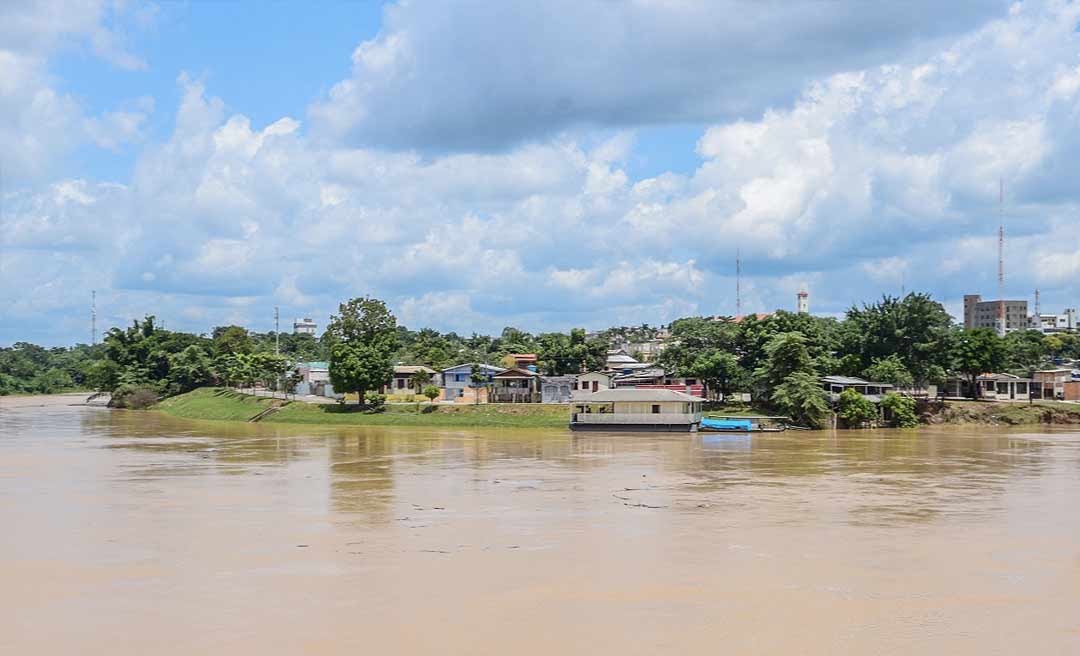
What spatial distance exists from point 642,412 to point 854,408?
49.3 feet

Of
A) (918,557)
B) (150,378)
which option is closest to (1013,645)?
(918,557)

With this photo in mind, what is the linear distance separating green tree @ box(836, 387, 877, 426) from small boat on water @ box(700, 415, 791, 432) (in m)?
4.20

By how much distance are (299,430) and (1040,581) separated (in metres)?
52.1

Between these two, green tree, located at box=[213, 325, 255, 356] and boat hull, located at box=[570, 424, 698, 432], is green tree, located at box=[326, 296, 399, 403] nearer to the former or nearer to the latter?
boat hull, located at box=[570, 424, 698, 432]

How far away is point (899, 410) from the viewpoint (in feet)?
213

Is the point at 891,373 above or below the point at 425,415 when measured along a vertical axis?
above

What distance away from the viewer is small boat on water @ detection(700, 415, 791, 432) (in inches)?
2365

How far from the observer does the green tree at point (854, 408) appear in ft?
208

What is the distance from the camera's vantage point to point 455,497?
103ft

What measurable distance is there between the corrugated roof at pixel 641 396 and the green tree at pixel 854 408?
33.8ft

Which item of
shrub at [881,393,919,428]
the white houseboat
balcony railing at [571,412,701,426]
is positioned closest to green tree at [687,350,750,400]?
the white houseboat

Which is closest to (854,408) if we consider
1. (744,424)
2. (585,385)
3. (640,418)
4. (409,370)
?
(744,424)

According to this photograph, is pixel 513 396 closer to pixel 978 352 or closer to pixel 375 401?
pixel 375 401

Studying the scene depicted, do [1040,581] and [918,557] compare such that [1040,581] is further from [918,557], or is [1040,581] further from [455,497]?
[455,497]
